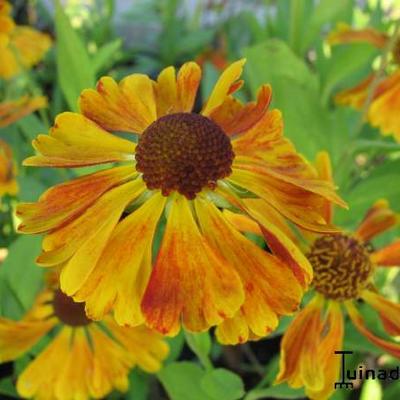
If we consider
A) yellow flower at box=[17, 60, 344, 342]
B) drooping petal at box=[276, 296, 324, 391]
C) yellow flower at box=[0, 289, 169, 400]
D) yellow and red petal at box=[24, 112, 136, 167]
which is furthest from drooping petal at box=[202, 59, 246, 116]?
yellow flower at box=[0, 289, 169, 400]

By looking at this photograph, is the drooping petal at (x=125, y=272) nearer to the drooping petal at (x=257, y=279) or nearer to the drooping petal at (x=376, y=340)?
the drooping petal at (x=257, y=279)

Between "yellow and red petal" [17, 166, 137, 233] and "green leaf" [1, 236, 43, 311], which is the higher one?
"yellow and red petal" [17, 166, 137, 233]

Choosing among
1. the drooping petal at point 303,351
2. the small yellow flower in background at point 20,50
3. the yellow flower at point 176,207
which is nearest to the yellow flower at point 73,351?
the drooping petal at point 303,351

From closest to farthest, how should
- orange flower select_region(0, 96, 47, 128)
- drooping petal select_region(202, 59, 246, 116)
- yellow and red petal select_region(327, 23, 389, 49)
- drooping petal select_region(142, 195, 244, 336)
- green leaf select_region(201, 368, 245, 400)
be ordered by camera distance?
drooping petal select_region(142, 195, 244, 336) → drooping petal select_region(202, 59, 246, 116) → green leaf select_region(201, 368, 245, 400) → orange flower select_region(0, 96, 47, 128) → yellow and red petal select_region(327, 23, 389, 49)

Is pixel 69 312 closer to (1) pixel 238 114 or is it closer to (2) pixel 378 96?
(1) pixel 238 114

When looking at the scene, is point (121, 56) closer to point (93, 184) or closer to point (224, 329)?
point (93, 184)

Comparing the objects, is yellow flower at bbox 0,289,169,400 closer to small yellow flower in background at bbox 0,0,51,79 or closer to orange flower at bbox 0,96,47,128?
orange flower at bbox 0,96,47,128

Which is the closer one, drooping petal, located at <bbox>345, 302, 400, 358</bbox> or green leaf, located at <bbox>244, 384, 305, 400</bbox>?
drooping petal, located at <bbox>345, 302, 400, 358</bbox>
